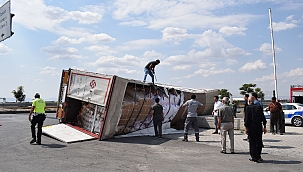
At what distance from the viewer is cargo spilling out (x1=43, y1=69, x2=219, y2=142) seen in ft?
33.1

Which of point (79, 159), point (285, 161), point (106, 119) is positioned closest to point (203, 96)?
point (106, 119)

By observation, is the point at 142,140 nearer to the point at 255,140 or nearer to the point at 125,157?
the point at 125,157

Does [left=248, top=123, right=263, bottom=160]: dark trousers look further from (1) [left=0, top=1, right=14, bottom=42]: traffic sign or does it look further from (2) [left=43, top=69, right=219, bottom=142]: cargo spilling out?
(1) [left=0, top=1, right=14, bottom=42]: traffic sign

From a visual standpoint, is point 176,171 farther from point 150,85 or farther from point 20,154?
point 150,85

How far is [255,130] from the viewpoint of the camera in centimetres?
721

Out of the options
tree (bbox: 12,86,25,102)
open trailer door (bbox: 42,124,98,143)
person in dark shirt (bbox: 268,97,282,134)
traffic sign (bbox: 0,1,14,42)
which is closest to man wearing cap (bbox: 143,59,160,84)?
open trailer door (bbox: 42,124,98,143)

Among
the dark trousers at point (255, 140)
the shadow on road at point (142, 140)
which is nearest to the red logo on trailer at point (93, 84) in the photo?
the shadow on road at point (142, 140)

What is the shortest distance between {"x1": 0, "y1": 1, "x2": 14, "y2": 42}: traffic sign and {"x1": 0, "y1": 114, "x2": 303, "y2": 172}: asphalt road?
9351mm

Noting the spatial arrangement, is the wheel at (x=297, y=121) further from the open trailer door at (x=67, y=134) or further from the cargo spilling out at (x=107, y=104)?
the open trailer door at (x=67, y=134)

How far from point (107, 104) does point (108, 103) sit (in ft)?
0.19

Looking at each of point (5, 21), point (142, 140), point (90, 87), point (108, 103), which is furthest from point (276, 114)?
point (5, 21)

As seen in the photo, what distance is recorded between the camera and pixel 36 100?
9391mm

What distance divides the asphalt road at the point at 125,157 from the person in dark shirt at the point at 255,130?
258 mm

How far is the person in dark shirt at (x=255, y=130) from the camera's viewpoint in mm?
7078
